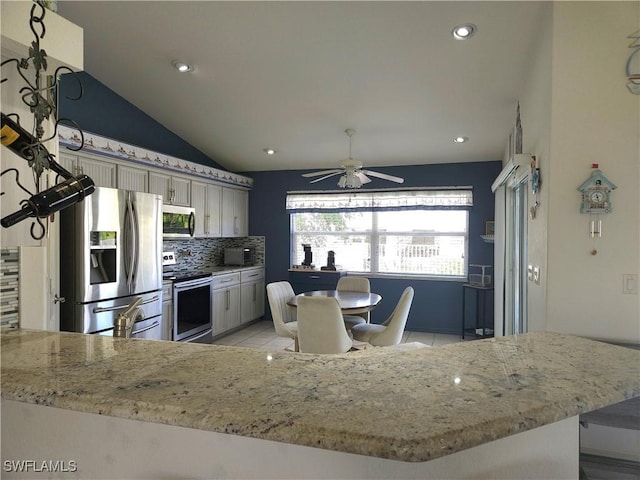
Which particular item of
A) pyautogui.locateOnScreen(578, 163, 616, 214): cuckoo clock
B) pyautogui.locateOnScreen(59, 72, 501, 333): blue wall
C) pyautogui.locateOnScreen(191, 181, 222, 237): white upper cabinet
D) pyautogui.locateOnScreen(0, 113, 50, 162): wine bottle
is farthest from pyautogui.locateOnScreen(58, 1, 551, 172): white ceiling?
pyautogui.locateOnScreen(0, 113, 50, 162): wine bottle

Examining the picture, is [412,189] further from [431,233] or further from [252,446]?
[252,446]

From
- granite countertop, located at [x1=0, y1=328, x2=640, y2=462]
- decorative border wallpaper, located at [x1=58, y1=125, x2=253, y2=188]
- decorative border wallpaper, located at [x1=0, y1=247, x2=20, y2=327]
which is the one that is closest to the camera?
granite countertop, located at [x1=0, y1=328, x2=640, y2=462]

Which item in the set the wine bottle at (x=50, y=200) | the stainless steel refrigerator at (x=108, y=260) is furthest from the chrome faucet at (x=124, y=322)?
the stainless steel refrigerator at (x=108, y=260)

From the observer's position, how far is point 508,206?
4074 mm

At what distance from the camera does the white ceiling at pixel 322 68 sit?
272 centimetres

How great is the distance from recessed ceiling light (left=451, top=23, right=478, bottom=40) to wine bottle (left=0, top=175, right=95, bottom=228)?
265cm

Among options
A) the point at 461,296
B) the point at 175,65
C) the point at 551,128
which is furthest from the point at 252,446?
the point at 461,296

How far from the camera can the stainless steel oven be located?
4.24m

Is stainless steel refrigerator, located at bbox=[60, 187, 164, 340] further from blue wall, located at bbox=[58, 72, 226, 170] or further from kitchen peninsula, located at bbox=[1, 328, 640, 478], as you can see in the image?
kitchen peninsula, located at bbox=[1, 328, 640, 478]

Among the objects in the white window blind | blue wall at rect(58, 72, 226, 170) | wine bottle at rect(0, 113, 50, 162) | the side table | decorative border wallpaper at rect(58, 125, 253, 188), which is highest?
blue wall at rect(58, 72, 226, 170)

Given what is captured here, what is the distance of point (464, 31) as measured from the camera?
2730 millimetres

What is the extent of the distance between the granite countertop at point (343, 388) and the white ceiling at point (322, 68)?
238cm

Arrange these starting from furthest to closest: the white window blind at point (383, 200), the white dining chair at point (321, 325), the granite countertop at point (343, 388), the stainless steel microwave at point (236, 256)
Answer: the stainless steel microwave at point (236, 256) < the white window blind at point (383, 200) < the white dining chair at point (321, 325) < the granite countertop at point (343, 388)

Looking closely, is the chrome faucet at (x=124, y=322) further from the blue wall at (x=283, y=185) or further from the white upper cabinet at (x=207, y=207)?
the white upper cabinet at (x=207, y=207)
